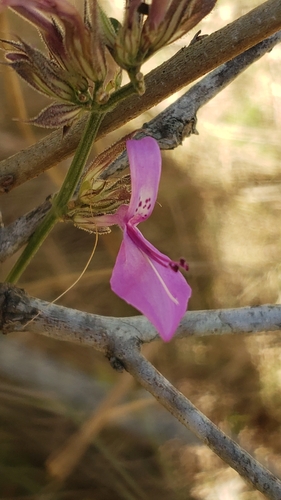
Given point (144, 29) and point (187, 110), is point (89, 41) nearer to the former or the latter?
point (144, 29)

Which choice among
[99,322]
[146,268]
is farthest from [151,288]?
[99,322]

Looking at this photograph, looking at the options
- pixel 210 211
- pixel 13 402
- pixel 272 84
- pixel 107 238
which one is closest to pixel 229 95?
pixel 272 84

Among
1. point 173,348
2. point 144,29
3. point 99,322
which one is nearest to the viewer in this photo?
point 144,29

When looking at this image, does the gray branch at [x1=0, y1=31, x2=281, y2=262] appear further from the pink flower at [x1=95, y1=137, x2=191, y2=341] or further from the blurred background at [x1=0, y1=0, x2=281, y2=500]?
the blurred background at [x1=0, y1=0, x2=281, y2=500]

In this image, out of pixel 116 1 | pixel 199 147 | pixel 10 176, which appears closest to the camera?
pixel 10 176

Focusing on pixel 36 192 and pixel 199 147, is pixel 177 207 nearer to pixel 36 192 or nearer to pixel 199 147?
pixel 199 147

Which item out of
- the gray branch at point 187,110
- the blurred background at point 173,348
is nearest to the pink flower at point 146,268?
the gray branch at point 187,110

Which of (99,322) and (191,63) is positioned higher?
(191,63)
